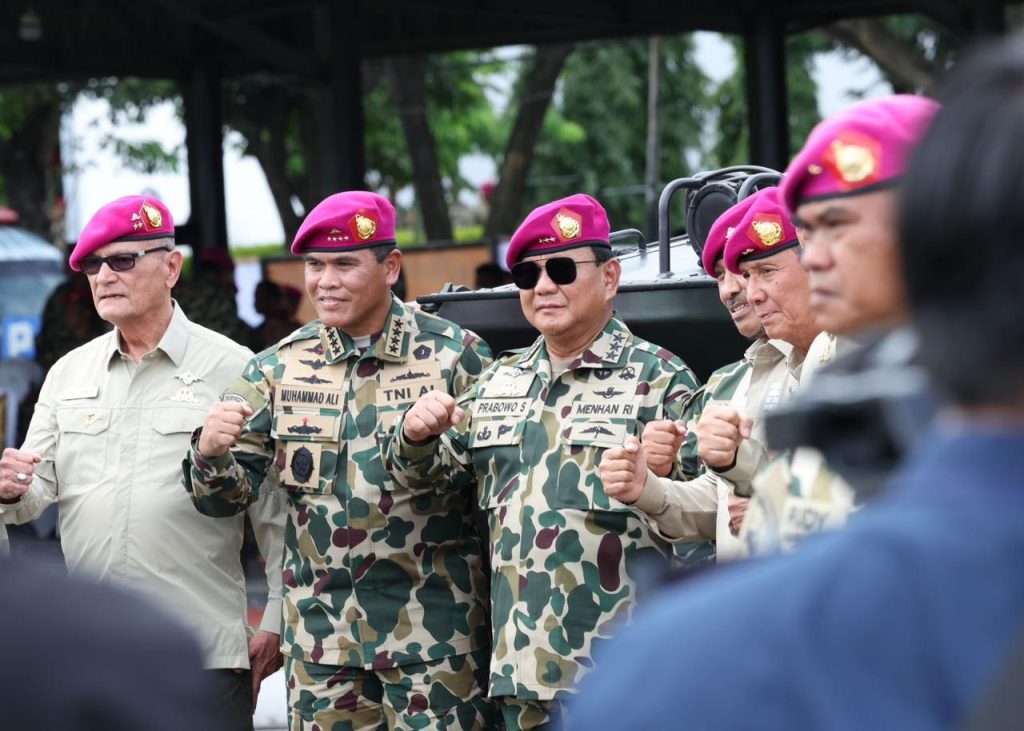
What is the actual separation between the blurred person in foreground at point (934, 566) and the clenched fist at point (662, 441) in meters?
2.95

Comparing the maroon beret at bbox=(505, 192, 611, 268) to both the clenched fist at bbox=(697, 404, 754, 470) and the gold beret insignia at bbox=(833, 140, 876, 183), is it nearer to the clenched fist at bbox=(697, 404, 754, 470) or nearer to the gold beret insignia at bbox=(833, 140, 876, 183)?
the clenched fist at bbox=(697, 404, 754, 470)

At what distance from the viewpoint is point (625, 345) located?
4.93 m

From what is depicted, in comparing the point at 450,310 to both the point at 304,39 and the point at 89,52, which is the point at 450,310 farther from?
the point at 89,52

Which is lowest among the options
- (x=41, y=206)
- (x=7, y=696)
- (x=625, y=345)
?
(x=7, y=696)

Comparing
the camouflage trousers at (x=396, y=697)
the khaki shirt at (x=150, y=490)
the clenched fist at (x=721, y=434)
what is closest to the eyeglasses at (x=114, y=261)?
the khaki shirt at (x=150, y=490)

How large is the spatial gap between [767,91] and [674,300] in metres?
9.03

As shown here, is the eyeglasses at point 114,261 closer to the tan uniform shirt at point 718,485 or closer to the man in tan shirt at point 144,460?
the man in tan shirt at point 144,460

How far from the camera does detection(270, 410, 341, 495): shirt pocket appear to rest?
203 inches

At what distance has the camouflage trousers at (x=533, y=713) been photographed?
4.73m

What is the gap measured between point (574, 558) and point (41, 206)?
20.3 metres

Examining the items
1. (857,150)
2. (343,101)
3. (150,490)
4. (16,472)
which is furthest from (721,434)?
(343,101)

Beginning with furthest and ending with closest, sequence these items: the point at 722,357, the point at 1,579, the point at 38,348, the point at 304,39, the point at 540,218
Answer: the point at 304,39, the point at 38,348, the point at 722,357, the point at 540,218, the point at 1,579

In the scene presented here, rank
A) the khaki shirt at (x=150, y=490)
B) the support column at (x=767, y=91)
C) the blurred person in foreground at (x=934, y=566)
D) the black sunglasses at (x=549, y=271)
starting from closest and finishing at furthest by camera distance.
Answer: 1. the blurred person in foreground at (x=934, y=566)
2. the black sunglasses at (x=549, y=271)
3. the khaki shirt at (x=150, y=490)
4. the support column at (x=767, y=91)

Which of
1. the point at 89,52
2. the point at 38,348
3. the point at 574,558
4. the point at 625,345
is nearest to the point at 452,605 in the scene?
the point at 574,558
